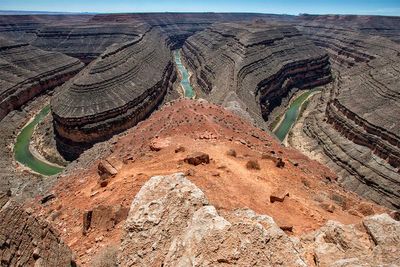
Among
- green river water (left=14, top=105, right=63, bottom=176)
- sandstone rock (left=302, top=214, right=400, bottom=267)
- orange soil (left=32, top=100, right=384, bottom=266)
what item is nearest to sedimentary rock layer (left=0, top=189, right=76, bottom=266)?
orange soil (left=32, top=100, right=384, bottom=266)

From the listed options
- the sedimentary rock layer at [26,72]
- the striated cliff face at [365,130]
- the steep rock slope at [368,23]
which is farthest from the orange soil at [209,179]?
the steep rock slope at [368,23]

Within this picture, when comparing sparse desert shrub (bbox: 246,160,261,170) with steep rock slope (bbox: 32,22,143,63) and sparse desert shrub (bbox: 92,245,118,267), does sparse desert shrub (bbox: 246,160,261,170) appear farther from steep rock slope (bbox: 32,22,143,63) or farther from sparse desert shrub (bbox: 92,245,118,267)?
steep rock slope (bbox: 32,22,143,63)

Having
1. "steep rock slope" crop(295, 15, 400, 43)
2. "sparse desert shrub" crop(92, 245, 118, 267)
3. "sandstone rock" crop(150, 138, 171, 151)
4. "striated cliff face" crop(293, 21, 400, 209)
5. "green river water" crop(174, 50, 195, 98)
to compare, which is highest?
"sparse desert shrub" crop(92, 245, 118, 267)

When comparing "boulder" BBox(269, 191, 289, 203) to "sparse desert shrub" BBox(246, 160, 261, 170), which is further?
"sparse desert shrub" BBox(246, 160, 261, 170)

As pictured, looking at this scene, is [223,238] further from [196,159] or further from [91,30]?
[91,30]

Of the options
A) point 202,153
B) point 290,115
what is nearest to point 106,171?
point 202,153

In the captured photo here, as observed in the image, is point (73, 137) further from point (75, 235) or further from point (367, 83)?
point (367, 83)
